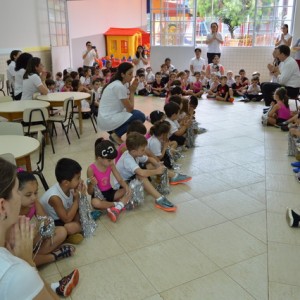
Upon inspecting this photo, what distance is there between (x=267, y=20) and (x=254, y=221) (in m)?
8.38

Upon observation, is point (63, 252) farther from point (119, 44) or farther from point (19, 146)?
point (119, 44)

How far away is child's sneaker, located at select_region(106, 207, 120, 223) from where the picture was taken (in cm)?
282

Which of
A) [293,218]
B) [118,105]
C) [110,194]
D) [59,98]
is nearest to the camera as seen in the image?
[293,218]

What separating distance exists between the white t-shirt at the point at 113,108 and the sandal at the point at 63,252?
226 cm

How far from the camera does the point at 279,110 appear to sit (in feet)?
18.9

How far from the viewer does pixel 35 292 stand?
1.01 m

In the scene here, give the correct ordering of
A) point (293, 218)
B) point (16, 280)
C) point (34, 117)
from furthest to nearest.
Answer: point (34, 117) < point (293, 218) < point (16, 280)

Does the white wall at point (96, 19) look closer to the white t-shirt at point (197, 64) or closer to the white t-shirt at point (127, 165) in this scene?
the white t-shirt at point (197, 64)

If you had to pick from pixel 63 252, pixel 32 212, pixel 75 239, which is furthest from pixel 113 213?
pixel 32 212

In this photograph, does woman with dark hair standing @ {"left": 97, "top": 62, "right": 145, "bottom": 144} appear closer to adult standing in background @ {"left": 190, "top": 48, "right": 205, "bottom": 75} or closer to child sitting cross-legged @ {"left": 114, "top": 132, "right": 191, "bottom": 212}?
child sitting cross-legged @ {"left": 114, "top": 132, "right": 191, "bottom": 212}

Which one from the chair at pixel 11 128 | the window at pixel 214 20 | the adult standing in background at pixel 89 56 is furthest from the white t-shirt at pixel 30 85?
the window at pixel 214 20

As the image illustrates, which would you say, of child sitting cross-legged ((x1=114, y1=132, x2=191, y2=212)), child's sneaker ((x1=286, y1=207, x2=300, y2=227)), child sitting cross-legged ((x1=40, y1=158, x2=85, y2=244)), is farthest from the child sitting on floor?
child's sneaker ((x1=286, y1=207, x2=300, y2=227))

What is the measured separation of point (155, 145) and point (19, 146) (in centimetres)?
139

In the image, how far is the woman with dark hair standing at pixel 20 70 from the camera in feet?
16.7
